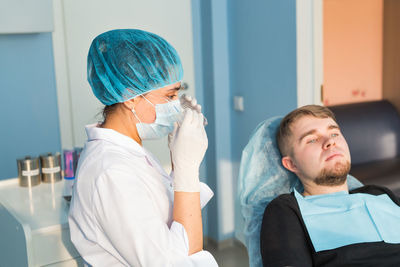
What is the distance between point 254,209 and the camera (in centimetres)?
181

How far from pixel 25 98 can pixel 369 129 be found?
7.47 ft

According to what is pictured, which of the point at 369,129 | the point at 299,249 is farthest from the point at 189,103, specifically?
the point at 369,129

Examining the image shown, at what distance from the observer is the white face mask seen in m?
1.35

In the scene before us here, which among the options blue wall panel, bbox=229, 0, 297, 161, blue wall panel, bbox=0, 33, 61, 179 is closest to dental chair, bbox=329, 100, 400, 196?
blue wall panel, bbox=229, 0, 297, 161

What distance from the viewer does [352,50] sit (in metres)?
3.80

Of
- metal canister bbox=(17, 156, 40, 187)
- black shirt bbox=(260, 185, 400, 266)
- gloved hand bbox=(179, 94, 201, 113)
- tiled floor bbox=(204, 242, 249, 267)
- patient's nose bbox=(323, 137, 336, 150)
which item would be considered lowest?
tiled floor bbox=(204, 242, 249, 267)

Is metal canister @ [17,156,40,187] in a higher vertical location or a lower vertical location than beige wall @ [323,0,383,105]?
lower

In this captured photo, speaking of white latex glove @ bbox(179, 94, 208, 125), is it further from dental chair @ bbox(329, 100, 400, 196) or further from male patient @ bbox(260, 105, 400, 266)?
dental chair @ bbox(329, 100, 400, 196)

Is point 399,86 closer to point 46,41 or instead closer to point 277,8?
point 277,8

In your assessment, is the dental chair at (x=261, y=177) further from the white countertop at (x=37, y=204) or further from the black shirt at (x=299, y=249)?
the white countertop at (x=37, y=204)

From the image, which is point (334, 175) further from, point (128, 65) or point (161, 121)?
point (128, 65)

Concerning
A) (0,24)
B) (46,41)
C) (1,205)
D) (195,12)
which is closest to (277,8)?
(195,12)

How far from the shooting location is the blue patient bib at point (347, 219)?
1648 millimetres

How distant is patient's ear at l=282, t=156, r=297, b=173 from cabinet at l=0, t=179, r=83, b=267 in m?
0.82
